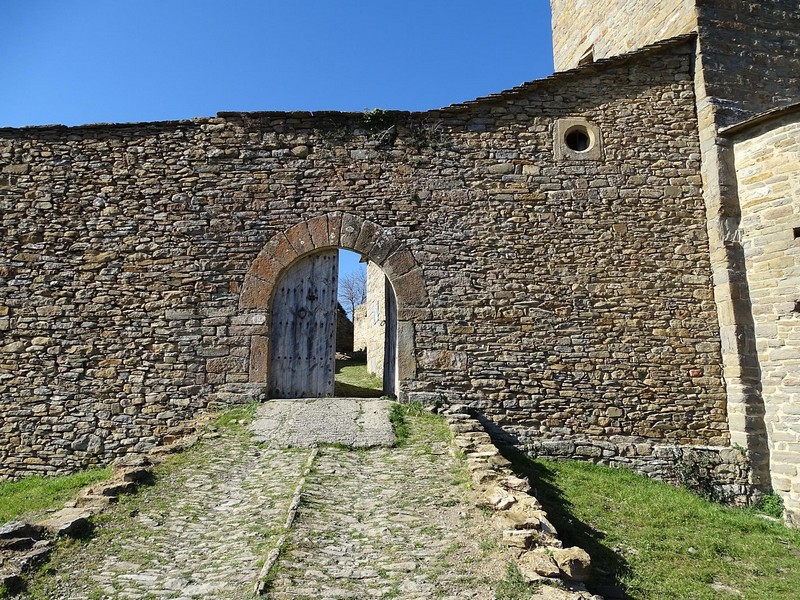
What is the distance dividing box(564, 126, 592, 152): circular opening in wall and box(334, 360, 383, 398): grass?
520 cm

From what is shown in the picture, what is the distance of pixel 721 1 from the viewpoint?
26.7ft

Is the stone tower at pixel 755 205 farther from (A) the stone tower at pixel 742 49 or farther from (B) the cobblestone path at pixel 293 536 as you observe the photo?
(B) the cobblestone path at pixel 293 536

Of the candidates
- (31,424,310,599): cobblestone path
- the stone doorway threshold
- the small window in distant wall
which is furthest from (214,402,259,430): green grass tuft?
the small window in distant wall

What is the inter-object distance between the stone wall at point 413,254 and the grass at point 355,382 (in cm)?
309

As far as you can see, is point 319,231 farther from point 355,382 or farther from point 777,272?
point 777,272

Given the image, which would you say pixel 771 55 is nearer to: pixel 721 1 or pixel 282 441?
pixel 721 1

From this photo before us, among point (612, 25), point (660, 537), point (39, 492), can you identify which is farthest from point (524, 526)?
point (612, 25)

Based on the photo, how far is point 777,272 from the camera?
22.9 ft

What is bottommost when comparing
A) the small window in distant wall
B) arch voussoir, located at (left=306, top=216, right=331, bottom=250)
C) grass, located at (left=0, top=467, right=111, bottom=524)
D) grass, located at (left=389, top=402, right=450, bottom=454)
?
grass, located at (left=0, top=467, right=111, bottom=524)

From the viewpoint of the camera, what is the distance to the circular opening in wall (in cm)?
806

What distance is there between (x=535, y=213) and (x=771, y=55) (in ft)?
13.7

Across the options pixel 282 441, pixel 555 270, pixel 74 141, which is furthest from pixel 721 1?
pixel 74 141

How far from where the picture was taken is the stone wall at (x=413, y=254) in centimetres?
749

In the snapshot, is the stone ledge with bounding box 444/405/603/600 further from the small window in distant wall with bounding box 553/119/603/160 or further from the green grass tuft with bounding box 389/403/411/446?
the small window in distant wall with bounding box 553/119/603/160
